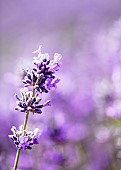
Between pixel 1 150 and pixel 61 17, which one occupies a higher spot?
pixel 61 17

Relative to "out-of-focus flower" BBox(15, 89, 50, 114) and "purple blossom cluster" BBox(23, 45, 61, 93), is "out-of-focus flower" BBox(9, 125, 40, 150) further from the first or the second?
"purple blossom cluster" BBox(23, 45, 61, 93)

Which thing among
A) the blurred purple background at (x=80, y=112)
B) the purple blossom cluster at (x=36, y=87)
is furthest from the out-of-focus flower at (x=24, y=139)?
the blurred purple background at (x=80, y=112)

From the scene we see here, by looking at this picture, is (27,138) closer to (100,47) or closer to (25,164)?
(25,164)

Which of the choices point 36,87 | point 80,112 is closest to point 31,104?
point 36,87

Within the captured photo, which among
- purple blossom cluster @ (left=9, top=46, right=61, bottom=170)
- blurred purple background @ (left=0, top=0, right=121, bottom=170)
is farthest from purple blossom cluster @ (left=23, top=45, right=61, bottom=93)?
blurred purple background @ (left=0, top=0, right=121, bottom=170)

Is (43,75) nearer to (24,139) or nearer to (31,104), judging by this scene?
(31,104)

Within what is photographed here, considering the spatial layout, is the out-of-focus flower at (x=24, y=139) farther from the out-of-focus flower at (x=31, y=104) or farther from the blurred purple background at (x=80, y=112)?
the blurred purple background at (x=80, y=112)

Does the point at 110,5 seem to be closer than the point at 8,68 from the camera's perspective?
No

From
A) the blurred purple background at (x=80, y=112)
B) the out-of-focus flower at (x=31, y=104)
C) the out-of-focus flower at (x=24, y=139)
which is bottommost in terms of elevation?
the out-of-focus flower at (x=24, y=139)

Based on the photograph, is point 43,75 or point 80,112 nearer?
point 43,75

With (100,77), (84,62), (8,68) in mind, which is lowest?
(100,77)

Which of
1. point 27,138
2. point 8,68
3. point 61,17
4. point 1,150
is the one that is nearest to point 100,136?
point 1,150
